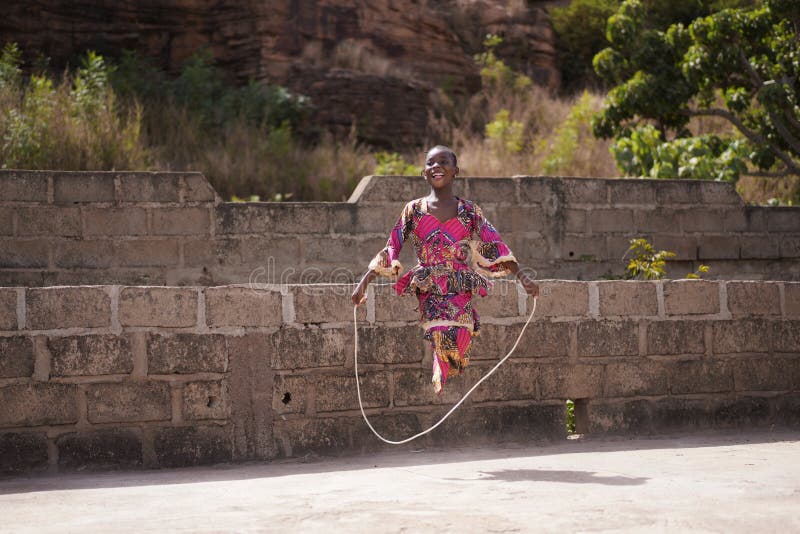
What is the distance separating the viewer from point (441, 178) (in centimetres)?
490

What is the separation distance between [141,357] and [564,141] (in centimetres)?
1011

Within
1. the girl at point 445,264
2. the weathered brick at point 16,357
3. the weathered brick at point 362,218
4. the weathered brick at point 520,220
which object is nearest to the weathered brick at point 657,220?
the weathered brick at point 520,220

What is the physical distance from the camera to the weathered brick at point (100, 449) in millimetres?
5066

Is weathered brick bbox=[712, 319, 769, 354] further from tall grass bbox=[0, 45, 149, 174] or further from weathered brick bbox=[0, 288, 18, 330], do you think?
tall grass bbox=[0, 45, 149, 174]

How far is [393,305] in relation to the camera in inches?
220

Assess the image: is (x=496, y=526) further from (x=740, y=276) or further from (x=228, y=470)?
(x=740, y=276)

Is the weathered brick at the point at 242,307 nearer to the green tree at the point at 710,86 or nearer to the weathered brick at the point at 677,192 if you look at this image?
the weathered brick at the point at 677,192

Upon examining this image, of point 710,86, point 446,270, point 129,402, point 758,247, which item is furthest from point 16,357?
point 710,86

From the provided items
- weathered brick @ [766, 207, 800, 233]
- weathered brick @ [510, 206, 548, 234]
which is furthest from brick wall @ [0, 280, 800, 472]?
weathered brick @ [766, 207, 800, 233]

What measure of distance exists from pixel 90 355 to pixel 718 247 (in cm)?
686

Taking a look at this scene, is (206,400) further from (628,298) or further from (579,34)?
(579,34)

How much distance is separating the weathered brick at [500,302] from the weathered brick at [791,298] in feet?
6.51

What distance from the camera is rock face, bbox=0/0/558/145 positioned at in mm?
17922

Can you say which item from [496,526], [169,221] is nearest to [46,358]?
[496,526]
